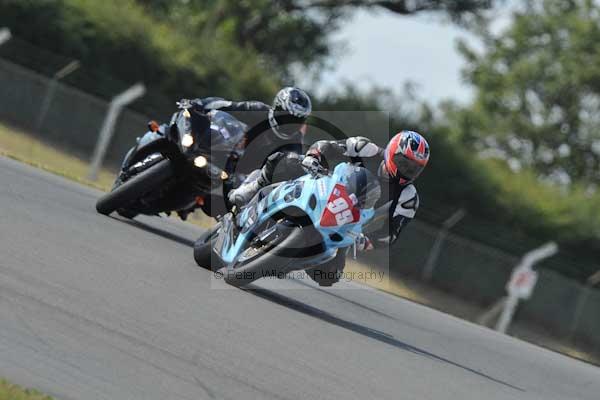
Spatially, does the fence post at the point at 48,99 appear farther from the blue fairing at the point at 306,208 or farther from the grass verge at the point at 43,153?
the blue fairing at the point at 306,208

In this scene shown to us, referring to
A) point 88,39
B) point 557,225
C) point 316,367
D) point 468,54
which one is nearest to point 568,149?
point 468,54

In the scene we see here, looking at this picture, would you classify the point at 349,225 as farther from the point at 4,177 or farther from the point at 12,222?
the point at 4,177

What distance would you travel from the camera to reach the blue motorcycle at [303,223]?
31.0ft

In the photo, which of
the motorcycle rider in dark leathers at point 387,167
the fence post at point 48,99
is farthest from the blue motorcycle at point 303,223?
the fence post at point 48,99

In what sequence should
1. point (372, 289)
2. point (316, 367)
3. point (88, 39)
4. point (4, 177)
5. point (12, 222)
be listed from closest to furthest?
point (316, 367) < point (12, 222) < point (4, 177) < point (372, 289) < point (88, 39)

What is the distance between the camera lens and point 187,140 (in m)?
11.3

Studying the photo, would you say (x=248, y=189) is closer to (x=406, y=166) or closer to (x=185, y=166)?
(x=185, y=166)

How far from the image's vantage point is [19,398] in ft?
16.5

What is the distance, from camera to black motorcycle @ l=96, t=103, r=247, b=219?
1124cm

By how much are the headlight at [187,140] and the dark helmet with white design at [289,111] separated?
0.75 m

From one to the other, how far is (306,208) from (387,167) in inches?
29.3

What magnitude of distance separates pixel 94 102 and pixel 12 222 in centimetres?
1601

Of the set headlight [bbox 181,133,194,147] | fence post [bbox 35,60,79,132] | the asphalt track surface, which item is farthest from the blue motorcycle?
fence post [bbox 35,60,79,132]

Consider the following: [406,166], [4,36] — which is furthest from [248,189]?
[4,36]
